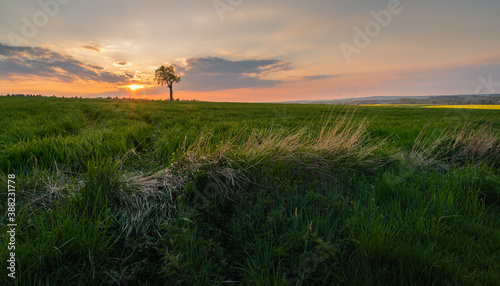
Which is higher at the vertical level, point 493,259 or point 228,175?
point 228,175

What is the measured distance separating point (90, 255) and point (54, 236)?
0.33 metres

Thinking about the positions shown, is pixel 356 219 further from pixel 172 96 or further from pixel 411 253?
pixel 172 96

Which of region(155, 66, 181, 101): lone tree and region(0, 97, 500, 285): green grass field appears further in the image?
region(155, 66, 181, 101): lone tree

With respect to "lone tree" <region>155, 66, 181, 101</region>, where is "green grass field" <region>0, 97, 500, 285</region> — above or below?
below

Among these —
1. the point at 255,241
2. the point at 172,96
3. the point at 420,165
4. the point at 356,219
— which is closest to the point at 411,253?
the point at 356,219

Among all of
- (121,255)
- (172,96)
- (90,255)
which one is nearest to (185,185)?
(121,255)

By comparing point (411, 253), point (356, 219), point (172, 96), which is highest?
point (172, 96)

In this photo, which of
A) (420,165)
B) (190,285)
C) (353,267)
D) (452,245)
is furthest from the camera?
(420,165)

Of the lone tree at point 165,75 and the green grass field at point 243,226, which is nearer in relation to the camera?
the green grass field at point 243,226

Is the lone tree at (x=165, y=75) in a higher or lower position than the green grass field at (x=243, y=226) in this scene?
higher

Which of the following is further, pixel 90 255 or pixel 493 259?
pixel 493 259

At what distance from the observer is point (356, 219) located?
2227mm

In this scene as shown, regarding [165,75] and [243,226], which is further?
[165,75]

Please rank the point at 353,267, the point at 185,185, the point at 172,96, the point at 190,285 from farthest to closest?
the point at 172,96
the point at 185,185
the point at 353,267
the point at 190,285
